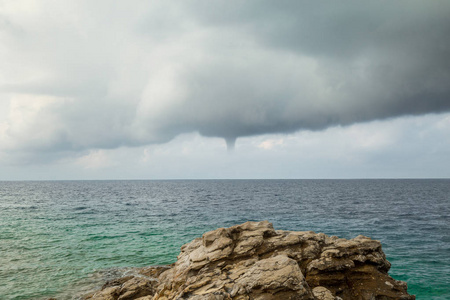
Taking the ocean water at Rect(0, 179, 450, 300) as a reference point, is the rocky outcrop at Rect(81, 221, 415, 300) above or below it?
above

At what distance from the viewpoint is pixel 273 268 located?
12047mm

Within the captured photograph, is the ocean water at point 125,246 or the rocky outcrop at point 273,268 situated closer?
the rocky outcrop at point 273,268

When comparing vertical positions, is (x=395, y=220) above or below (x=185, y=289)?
below

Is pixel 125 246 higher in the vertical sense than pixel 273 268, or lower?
lower

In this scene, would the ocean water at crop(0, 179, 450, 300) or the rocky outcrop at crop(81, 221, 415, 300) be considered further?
the ocean water at crop(0, 179, 450, 300)

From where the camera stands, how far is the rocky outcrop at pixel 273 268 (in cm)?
1248

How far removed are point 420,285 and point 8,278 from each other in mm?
36799

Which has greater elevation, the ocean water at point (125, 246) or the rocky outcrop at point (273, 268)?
the rocky outcrop at point (273, 268)

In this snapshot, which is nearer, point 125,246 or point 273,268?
point 273,268

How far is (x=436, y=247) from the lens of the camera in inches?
1251

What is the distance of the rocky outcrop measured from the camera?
1248 centimetres

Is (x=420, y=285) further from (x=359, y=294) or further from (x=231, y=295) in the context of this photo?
(x=231, y=295)

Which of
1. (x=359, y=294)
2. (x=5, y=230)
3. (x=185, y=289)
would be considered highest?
(x=185, y=289)

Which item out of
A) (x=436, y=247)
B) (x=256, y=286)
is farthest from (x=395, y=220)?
(x=256, y=286)
